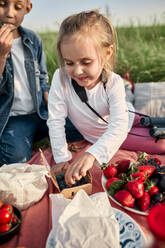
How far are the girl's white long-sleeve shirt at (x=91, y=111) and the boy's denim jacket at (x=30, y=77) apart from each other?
0.41 m

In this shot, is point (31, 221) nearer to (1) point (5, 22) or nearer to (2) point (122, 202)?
(2) point (122, 202)

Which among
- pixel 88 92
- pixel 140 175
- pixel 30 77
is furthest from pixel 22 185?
pixel 30 77

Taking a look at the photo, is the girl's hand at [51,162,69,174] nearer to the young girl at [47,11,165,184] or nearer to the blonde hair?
the young girl at [47,11,165,184]

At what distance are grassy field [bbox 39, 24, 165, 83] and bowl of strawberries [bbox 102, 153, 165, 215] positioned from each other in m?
2.22

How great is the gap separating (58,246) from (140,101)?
198 centimetres

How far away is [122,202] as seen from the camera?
1083mm

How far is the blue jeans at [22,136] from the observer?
1.80 metres

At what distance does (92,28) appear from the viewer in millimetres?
1328

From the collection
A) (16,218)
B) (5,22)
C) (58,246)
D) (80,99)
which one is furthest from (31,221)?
(5,22)

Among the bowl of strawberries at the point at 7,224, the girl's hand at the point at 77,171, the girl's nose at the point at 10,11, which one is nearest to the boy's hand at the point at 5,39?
the girl's nose at the point at 10,11

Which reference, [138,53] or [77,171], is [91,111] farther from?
[138,53]

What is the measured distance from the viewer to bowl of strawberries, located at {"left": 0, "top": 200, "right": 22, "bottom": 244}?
95 cm

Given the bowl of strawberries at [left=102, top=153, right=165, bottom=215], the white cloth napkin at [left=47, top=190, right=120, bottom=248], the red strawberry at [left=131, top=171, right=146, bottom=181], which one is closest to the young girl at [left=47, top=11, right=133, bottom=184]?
the bowl of strawberries at [left=102, top=153, right=165, bottom=215]

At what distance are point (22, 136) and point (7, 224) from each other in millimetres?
1007
